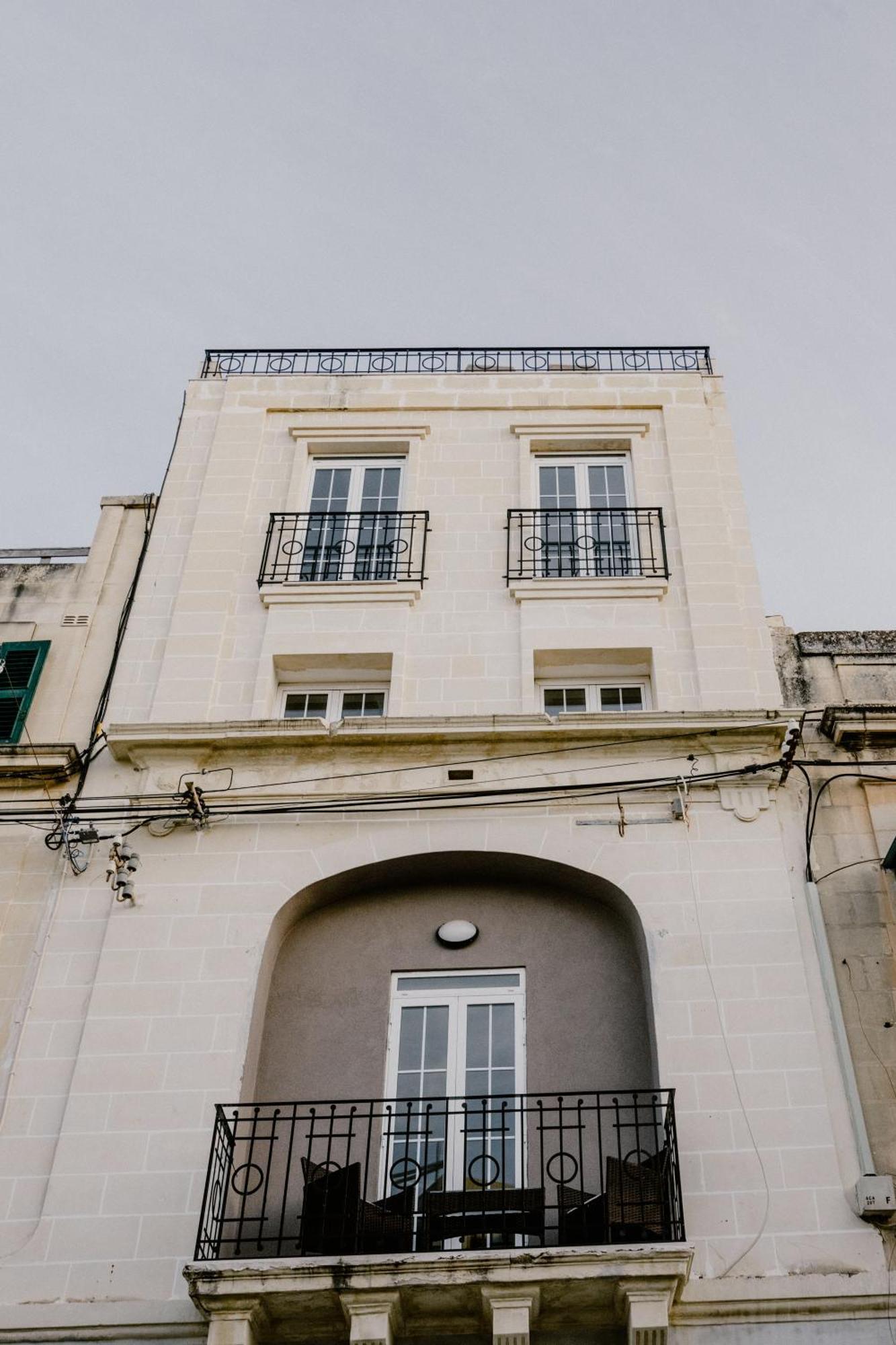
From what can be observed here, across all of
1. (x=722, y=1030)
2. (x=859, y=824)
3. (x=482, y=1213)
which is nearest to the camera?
(x=482, y=1213)

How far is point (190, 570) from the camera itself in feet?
52.0

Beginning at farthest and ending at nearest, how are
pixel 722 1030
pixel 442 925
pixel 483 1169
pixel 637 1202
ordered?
pixel 442 925 → pixel 722 1030 → pixel 483 1169 → pixel 637 1202

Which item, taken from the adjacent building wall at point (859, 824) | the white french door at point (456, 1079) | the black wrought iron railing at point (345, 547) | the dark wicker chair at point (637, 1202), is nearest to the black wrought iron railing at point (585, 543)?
the black wrought iron railing at point (345, 547)

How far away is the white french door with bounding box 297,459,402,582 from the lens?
16.0 m

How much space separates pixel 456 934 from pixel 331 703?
3425 mm

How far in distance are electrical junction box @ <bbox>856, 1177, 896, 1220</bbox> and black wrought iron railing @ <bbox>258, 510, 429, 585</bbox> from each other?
26.2 feet

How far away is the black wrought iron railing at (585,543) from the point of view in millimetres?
15773

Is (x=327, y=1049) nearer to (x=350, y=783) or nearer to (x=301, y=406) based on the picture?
(x=350, y=783)

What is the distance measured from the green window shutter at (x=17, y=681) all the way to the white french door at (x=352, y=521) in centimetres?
A: 316

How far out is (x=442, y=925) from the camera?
13.0m

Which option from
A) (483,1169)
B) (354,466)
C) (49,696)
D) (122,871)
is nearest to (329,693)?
(49,696)

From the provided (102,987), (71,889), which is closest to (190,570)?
(71,889)

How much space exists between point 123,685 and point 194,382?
553cm

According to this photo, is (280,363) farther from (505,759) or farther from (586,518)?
(505,759)
